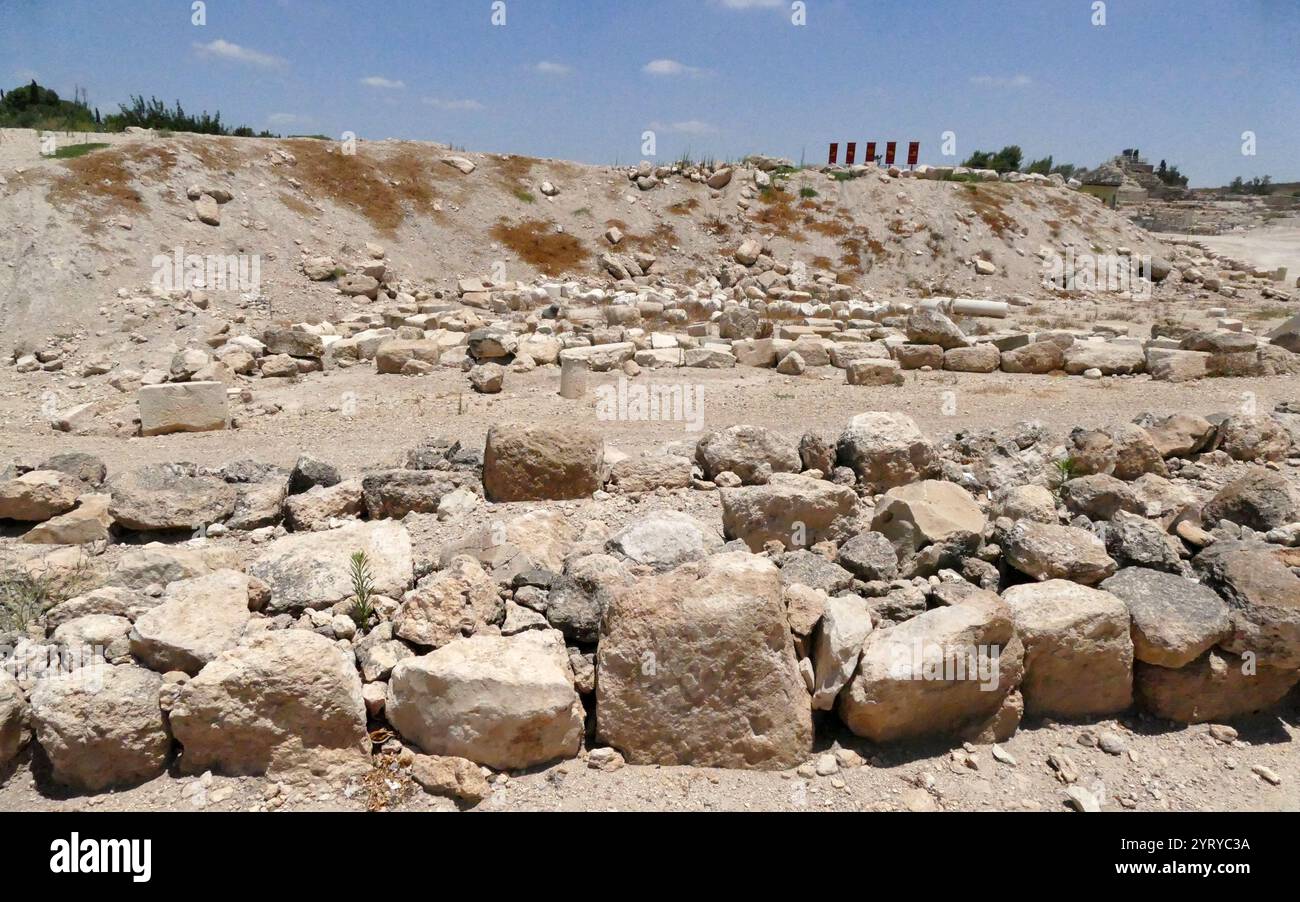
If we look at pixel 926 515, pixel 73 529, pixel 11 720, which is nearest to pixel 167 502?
pixel 73 529

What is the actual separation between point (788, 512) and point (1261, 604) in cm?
264

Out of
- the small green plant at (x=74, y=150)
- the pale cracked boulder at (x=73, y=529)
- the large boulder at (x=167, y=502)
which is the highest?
the small green plant at (x=74, y=150)

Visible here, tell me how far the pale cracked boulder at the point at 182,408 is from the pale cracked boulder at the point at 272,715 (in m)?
7.35

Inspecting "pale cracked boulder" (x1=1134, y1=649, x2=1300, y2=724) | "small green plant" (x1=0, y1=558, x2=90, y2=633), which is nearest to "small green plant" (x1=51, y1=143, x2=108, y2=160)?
"small green plant" (x1=0, y1=558, x2=90, y2=633)

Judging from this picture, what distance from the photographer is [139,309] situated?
53.7 ft

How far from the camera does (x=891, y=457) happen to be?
22.0 ft

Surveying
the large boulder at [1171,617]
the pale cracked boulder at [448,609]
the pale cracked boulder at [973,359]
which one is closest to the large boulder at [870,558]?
the large boulder at [1171,617]

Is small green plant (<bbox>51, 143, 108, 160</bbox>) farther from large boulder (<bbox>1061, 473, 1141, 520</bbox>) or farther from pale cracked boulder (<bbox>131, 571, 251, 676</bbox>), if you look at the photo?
large boulder (<bbox>1061, 473, 1141, 520</bbox>)

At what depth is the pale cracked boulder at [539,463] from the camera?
6484mm

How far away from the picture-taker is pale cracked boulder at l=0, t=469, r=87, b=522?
20.4ft

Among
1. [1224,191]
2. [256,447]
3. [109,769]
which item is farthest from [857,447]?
[1224,191]

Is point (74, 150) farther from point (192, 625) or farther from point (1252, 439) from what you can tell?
point (1252, 439)

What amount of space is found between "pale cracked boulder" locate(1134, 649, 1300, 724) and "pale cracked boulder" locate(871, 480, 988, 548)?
1.25m

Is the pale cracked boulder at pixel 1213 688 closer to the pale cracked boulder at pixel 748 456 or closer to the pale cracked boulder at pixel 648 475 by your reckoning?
the pale cracked boulder at pixel 748 456
